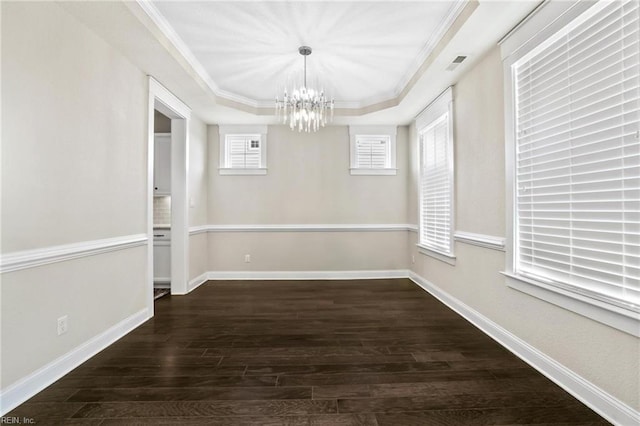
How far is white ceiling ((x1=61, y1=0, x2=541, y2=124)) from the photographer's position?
2295 millimetres

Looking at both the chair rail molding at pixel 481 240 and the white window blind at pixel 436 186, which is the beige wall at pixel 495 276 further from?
the white window blind at pixel 436 186

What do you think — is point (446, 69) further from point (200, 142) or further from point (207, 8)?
point (200, 142)

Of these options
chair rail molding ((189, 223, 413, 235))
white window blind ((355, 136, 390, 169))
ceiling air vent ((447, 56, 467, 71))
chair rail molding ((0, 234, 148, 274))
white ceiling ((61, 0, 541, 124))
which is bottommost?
chair rail molding ((0, 234, 148, 274))

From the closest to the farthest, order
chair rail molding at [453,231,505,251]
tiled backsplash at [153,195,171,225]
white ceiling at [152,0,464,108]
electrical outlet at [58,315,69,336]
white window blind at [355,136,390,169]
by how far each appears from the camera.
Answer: electrical outlet at [58,315,69,336], white ceiling at [152,0,464,108], chair rail molding at [453,231,505,251], tiled backsplash at [153,195,171,225], white window blind at [355,136,390,169]

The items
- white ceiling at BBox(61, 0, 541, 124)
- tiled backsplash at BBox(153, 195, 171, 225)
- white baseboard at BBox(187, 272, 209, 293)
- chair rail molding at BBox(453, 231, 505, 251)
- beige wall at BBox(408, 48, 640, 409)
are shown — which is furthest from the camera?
tiled backsplash at BBox(153, 195, 171, 225)

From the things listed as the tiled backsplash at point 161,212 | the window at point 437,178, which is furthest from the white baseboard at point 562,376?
the tiled backsplash at point 161,212

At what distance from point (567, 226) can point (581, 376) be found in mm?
910

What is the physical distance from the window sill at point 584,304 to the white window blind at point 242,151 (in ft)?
13.0

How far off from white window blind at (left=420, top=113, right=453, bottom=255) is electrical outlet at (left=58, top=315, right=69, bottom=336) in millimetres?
3629

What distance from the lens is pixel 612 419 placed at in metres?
1.59

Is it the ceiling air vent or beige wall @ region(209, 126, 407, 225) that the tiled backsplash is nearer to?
beige wall @ region(209, 126, 407, 225)

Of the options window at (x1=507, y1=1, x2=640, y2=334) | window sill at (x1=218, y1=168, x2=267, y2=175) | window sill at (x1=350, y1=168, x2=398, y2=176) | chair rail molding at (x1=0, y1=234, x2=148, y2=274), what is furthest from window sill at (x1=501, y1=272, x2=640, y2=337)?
window sill at (x1=218, y1=168, x2=267, y2=175)

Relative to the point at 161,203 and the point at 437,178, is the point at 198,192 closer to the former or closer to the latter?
the point at 161,203

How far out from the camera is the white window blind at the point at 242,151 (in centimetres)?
491
